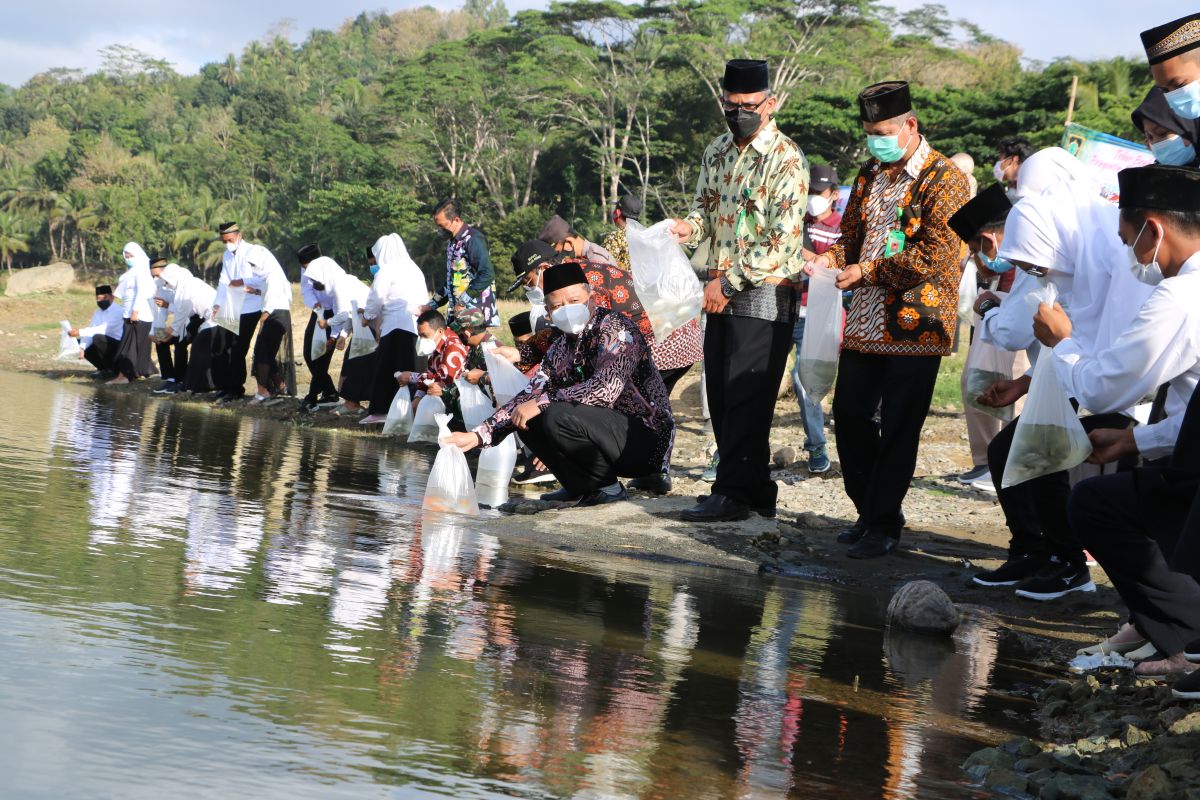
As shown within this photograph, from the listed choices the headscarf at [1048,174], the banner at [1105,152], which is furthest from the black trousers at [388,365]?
the headscarf at [1048,174]

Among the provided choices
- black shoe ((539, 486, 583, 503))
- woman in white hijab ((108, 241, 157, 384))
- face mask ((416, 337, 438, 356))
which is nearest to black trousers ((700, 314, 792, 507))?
black shoe ((539, 486, 583, 503))

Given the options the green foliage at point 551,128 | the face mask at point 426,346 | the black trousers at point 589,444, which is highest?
the green foliage at point 551,128

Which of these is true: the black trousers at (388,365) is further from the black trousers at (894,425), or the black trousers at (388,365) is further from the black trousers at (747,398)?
the black trousers at (894,425)

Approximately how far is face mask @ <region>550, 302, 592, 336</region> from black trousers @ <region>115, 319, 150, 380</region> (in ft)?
36.0

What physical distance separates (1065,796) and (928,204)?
3.61 meters

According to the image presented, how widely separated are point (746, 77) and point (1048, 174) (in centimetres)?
150

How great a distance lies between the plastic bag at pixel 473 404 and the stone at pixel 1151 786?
247 inches

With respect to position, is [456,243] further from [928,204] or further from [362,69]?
[362,69]

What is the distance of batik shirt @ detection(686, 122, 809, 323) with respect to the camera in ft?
20.5

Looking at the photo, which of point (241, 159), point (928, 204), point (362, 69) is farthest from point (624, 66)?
point (362, 69)

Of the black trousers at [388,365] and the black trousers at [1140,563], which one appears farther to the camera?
the black trousers at [388,365]

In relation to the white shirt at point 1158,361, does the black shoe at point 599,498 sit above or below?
below

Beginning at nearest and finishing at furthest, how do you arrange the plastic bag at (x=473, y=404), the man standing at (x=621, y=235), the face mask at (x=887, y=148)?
the face mask at (x=887, y=148) < the plastic bag at (x=473, y=404) < the man standing at (x=621, y=235)

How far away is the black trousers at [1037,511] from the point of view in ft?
17.1
